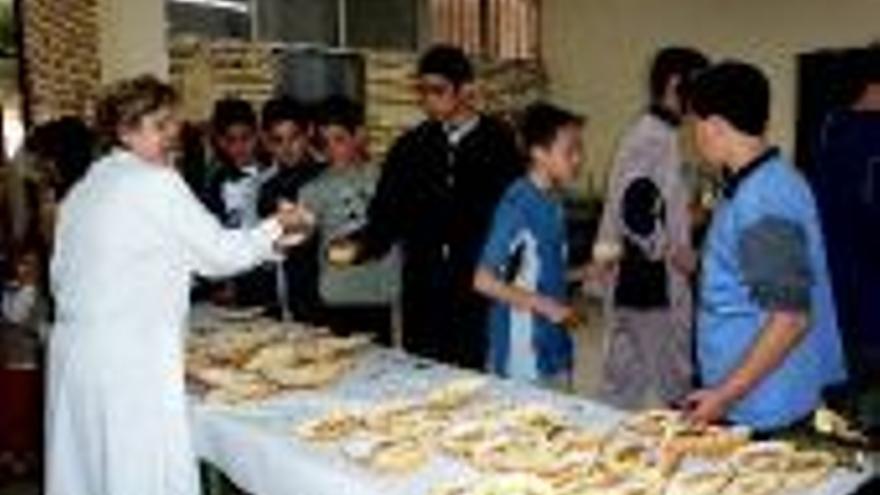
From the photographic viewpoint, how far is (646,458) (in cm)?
291

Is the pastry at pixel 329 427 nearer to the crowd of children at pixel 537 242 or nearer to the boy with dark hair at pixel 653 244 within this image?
the crowd of children at pixel 537 242

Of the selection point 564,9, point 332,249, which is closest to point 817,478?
point 332,249

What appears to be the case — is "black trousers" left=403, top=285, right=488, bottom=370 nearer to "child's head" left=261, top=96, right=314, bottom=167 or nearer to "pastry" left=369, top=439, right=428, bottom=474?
"child's head" left=261, top=96, right=314, bottom=167

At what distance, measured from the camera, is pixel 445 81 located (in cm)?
460

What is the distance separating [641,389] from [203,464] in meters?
1.89

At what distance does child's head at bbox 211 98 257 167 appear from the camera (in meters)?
5.71

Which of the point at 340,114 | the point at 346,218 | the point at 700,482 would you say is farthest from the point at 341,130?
the point at 700,482

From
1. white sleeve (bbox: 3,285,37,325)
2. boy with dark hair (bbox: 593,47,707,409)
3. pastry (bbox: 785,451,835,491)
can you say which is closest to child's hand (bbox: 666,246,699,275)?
boy with dark hair (bbox: 593,47,707,409)

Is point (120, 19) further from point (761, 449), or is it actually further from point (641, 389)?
point (761, 449)

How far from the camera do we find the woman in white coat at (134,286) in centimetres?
345

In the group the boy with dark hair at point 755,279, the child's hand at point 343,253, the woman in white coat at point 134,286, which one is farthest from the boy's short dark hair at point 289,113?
the boy with dark hair at point 755,279

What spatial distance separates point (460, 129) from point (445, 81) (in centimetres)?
23

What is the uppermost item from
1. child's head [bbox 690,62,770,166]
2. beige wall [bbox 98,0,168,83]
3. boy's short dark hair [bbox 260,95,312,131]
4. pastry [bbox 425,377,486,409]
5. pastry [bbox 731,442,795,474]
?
Answer: beige wall [bbox 98,0,168,83]

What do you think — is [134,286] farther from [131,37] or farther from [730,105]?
[131,37]
